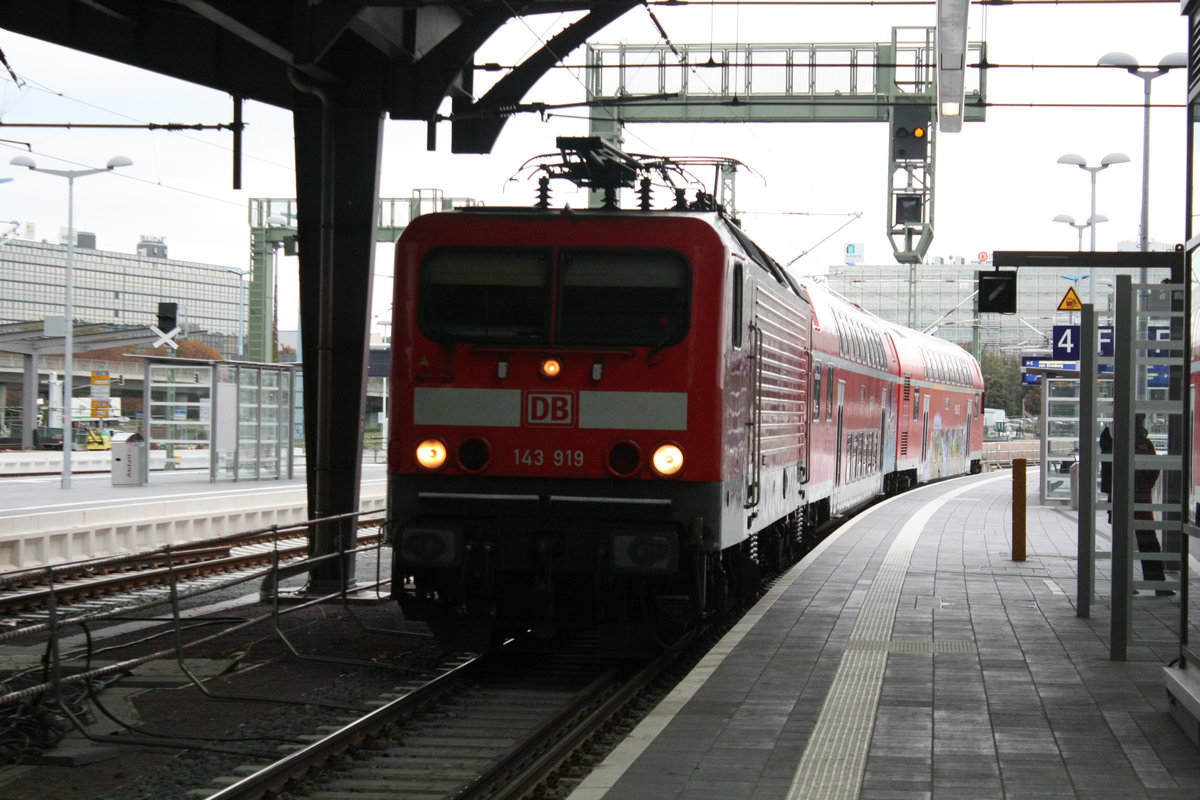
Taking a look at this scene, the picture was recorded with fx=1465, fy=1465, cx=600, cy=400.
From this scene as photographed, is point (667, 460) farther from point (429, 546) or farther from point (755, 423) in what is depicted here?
point (755, 423)

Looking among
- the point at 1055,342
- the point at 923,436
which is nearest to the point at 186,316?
the point at 923,436

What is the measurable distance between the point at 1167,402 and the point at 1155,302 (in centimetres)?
178

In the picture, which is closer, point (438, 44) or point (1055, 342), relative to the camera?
point (438, 44)

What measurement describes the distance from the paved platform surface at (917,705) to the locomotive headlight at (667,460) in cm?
128

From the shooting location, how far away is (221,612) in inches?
528

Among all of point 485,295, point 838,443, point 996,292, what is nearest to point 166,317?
point 838,443

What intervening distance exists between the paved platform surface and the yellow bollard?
5.72ft

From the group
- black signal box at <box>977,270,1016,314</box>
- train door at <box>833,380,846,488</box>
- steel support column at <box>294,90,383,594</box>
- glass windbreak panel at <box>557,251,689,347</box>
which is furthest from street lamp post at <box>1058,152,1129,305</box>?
glass windbreak panel at <box>557,251,689,347</box>

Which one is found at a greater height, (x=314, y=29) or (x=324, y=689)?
(x=314, y=29)

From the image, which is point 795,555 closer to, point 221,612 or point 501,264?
point 221,612

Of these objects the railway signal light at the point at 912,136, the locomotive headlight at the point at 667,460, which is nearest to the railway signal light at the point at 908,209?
the railway signal light at the point at 912,136

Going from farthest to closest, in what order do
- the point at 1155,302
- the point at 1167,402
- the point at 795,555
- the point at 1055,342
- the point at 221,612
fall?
the point at 1055,342
the point at 795,555
the point at 221,612
the point at 1155,302
the point at 1167,402

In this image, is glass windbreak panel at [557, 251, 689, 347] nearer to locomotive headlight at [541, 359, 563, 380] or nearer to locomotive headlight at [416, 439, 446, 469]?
locomotive headlight at [541, 359, 563, 380]

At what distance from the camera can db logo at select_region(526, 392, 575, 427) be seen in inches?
376
